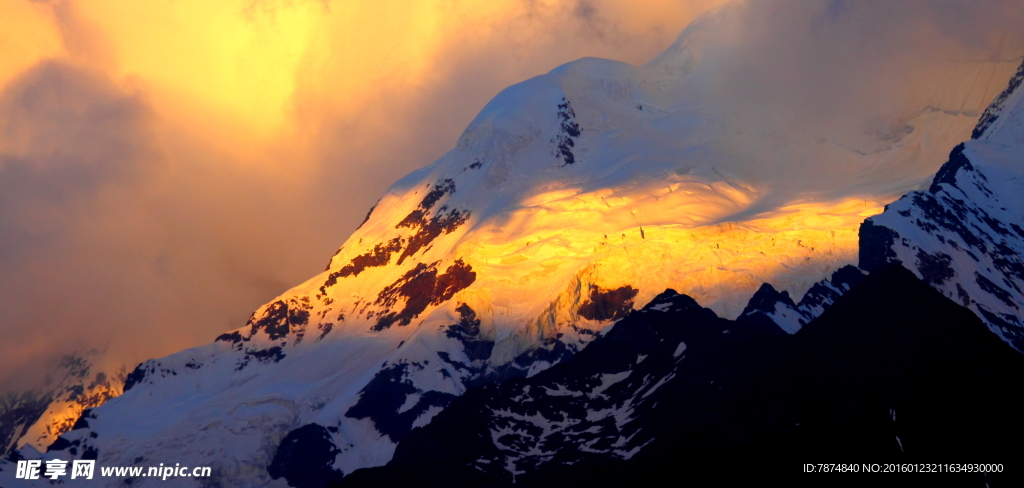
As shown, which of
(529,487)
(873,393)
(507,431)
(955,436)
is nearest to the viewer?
(955,436)

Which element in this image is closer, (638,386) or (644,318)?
(638,386)

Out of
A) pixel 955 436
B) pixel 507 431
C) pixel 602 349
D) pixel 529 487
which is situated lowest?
pixel 955 436

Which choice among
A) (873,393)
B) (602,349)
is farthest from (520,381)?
(873,393)

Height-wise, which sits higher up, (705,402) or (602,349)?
(602,349)

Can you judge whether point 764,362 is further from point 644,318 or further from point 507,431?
point 644,318

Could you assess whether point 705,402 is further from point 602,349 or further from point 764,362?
point 602,349

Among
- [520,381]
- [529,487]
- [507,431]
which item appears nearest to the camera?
[529,487]

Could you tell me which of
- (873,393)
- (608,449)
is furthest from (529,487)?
(873,393)

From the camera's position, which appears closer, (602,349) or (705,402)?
(705,402)

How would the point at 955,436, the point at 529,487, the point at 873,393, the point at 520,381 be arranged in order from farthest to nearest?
1. the point at 520,381
2. the point at 529,487
3. the point at 873,393
4. the point at 955,436
